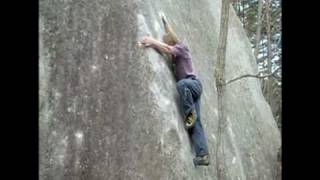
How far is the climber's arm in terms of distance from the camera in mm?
7973

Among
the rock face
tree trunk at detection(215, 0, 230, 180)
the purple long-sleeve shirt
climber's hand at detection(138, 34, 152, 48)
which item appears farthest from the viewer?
tree trunk at detection(215, 0, 230, 180)

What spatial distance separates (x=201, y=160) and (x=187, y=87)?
3.48 feet

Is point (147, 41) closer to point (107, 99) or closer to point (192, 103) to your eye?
point (107, 99)

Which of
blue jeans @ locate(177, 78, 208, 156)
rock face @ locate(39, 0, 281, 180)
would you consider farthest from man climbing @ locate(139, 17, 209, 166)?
rock face @ locate(39, 0, 281, 180)

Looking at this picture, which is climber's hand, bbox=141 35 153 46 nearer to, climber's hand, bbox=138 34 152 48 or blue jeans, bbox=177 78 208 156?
climber's hand, bbox=138 34 152 48

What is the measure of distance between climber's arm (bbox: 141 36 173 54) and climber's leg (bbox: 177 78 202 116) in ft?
1.59

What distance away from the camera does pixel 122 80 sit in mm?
7895

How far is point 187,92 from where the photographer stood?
26.5 ft

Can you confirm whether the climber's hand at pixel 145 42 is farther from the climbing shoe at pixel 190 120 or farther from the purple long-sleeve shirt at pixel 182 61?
the climbing shoe at pixel 190 120

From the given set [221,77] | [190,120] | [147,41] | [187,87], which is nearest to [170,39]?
[147,41]

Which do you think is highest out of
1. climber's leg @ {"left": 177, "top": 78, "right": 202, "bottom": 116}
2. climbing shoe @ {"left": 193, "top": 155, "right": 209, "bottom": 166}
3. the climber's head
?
the climber's head
